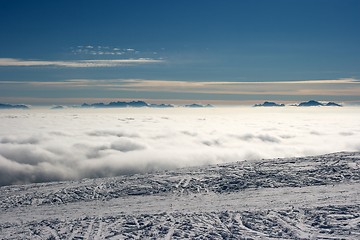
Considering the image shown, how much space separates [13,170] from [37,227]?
71015mm

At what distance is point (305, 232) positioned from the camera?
20078mm

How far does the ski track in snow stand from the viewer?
20.7m

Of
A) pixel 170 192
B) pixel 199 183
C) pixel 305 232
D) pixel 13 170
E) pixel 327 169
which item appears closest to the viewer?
pixel 305 232

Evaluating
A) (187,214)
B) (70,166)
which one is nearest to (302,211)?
(187,214)

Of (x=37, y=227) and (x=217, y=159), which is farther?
(x=217, y=159)

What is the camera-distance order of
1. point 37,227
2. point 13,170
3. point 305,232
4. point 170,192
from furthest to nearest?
1. point 13,170
2. point 170,192
3. point 37,227
4. point 305,232

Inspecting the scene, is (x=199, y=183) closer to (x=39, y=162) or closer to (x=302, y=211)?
(x=302, y=211)

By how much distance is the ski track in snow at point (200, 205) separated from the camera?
20.7 metres

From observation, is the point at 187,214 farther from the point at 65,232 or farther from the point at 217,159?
the point at 217,159

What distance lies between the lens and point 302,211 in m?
23.4

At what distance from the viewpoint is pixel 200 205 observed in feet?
83.9

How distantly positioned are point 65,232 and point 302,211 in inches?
512

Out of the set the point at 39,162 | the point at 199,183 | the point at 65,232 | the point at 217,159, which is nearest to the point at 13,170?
the point at 39,162

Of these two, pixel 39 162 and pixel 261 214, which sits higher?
pixel 261 214
